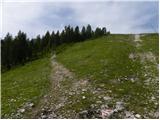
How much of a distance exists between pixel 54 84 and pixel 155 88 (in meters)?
10.9

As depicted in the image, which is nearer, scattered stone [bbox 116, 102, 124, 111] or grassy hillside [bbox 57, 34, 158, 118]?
scattered stone [bbox 116, 102, 124, 111]

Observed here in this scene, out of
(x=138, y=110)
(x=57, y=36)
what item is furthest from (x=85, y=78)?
(x=57, y=36)

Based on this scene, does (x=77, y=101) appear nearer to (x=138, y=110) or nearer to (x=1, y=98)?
(x=138, y=110)

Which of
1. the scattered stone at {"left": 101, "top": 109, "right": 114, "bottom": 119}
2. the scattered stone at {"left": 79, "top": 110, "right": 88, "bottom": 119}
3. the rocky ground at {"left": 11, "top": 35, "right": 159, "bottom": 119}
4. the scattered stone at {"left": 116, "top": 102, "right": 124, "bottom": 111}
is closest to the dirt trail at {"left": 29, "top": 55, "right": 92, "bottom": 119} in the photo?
the rocky ground at {"left": 11, "top": 35, "right": 159, "bottom": 119}

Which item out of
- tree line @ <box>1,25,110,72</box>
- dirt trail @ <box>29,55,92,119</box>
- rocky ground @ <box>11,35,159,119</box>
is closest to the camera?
rocky ground @ <box>11,35,159,119</box>

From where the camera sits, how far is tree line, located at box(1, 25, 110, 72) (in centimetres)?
8131

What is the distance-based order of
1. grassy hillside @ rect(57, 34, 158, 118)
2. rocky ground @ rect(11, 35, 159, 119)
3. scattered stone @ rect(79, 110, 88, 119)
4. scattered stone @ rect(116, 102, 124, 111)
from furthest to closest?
grassy hillside @ rect(57, 34, 158, 118) < scattered stone @ rect(116, 102, 124, 111) < rocky ground @ rect(11, 35, 159, 119) < scattered stone @ rect(79, 110, 88, 119)

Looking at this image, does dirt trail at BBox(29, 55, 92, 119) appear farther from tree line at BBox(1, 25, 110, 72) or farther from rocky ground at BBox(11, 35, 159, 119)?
tree line at BBox(1, 25, 110, 72)

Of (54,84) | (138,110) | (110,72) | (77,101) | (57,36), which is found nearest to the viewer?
(138,110)

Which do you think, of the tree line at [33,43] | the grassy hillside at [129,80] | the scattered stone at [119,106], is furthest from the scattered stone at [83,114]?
the tree line at [33,43]

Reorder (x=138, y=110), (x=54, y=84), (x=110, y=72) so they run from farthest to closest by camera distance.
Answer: (x=110, y=72), (x=54, y=84), (x=138, y=110)

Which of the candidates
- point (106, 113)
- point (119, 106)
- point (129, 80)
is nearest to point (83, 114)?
point (106, 113)

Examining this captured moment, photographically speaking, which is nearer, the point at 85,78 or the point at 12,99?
the point at 12,99

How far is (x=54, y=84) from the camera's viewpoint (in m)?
35.6
